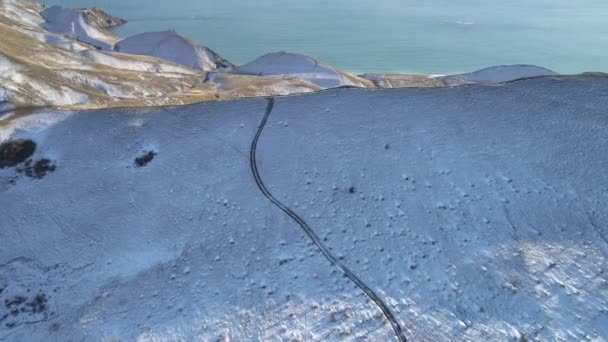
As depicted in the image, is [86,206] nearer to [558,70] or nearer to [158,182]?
[158,182]

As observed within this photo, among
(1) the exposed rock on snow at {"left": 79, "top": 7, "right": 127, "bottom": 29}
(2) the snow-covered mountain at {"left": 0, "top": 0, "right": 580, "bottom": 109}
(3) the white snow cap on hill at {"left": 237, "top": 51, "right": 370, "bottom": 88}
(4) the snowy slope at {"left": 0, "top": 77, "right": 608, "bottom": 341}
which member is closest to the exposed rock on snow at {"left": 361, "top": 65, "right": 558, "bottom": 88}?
(2) the snow-covered mountain at {"left": 0, "top": 0, "right": 580, "bottom": 109}

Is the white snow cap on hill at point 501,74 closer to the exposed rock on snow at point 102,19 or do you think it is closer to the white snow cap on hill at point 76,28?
the white snow cap on hill at point 76,28

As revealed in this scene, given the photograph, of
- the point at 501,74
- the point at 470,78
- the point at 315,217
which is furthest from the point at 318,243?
the point at 501,74

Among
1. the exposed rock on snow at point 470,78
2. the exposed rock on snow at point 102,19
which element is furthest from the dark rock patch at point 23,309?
the exposed rock on snow at point 102,19

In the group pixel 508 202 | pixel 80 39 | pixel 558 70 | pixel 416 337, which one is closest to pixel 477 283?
pixel 416 337

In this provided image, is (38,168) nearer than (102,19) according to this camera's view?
Yes

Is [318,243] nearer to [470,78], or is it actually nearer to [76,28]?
[470,78]
